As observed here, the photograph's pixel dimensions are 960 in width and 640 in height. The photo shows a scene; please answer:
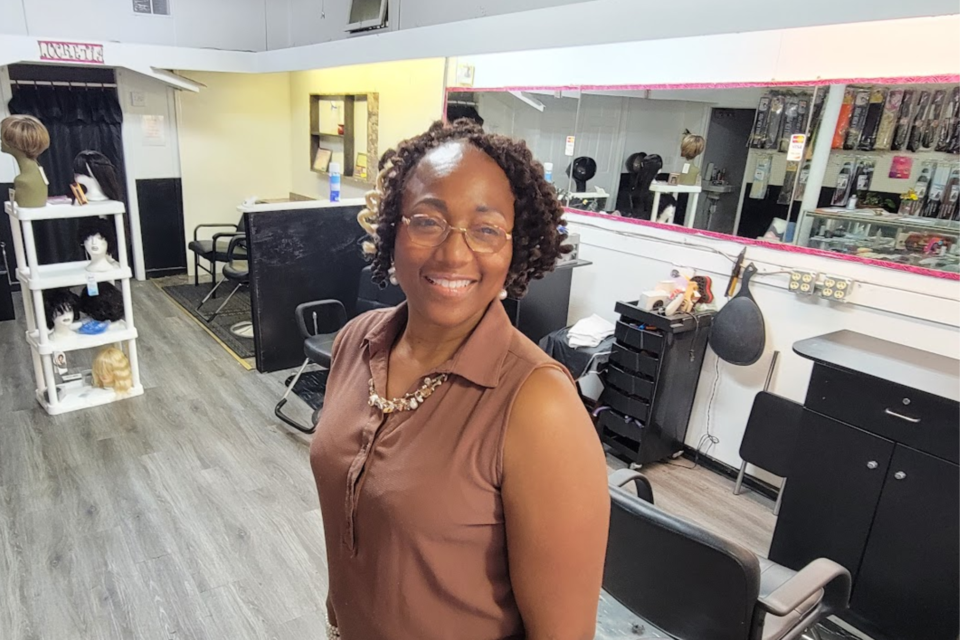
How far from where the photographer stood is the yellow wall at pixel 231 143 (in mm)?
5848

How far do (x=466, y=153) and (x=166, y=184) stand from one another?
5.84 metres

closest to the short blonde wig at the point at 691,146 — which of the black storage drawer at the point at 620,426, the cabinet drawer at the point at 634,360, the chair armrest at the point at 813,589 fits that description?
the cabinet drawer at the point at 634,360

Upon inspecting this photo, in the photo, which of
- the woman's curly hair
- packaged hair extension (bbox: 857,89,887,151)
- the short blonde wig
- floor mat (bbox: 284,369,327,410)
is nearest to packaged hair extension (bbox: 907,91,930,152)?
packaged hair extension (bbox: 857,89,887,151)

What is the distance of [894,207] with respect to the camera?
2.35 metres

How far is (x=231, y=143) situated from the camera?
6.09 m

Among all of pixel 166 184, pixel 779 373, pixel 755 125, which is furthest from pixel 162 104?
pixel 779 373

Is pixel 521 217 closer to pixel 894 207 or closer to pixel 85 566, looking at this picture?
pixel 894 207

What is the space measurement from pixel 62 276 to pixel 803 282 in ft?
11.8

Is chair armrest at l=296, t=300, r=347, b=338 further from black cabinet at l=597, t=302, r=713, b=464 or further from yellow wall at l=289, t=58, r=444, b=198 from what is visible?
black cabinet at l=597, t=302, r=713, b=464

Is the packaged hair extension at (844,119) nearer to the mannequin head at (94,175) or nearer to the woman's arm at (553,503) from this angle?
the woman's arm at (553,503)

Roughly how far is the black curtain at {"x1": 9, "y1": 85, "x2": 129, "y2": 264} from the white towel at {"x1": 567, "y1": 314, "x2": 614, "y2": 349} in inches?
166

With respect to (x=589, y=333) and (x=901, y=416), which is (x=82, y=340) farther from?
(x=901, y=416)

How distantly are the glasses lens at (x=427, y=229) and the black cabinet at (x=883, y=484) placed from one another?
1.73 m

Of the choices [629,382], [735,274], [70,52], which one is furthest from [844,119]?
[70,52]
